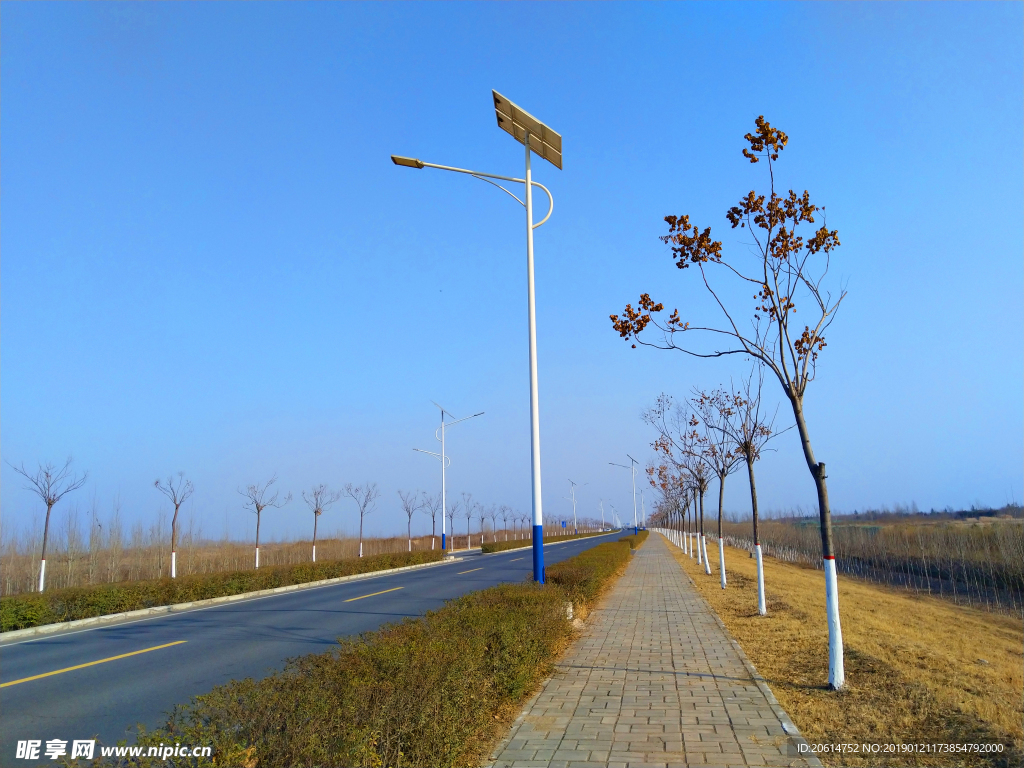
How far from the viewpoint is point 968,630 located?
1695 centimetres

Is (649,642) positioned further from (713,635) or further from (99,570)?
(99,570)

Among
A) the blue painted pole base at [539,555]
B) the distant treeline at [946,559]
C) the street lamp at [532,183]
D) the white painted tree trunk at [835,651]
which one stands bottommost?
the distant treeline at [946,559]

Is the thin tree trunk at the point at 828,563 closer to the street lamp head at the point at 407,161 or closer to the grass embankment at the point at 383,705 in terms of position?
the grass embankment at the point at 383,705

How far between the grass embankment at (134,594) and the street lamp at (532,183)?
10.2 m

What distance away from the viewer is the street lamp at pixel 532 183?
37.5 feet

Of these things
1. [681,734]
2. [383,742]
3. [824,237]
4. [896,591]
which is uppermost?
[824,237]

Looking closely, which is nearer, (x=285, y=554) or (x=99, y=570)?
(x=99, y=570)

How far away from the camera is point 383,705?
4.22 meters

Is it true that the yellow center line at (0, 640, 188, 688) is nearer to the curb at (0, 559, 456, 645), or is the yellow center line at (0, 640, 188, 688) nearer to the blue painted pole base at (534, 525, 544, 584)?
the curb at (0, 559, 456, 645)

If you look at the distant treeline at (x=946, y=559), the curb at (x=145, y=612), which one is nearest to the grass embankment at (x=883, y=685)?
the distant treeline at (x=946, y=559)

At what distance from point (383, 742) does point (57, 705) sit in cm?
509

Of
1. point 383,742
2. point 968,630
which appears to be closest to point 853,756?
point 383,742

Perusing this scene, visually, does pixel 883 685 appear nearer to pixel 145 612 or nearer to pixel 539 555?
pixel 539 555

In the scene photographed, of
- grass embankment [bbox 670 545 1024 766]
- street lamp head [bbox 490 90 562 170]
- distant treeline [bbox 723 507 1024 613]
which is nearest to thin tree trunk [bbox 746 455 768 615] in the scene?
grass embankment [bbox 670 545 1024 766]
